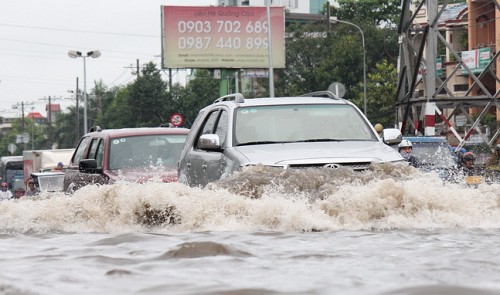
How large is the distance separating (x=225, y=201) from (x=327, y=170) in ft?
2.95

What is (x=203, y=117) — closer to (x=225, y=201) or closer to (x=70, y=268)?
(x=225, y=201)

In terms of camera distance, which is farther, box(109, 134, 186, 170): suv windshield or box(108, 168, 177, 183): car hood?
box(109, 134, 186, 170): suv windshield

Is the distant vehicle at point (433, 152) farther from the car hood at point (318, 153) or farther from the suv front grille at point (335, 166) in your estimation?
the suv front grille at point (335, 166)

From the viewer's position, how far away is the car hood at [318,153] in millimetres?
10133

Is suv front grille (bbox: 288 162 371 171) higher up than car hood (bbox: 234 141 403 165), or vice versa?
car hood (bbox: 234 141 403 165)

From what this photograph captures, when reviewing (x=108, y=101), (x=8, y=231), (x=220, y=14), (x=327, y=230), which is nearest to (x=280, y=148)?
(x=327, y=230)

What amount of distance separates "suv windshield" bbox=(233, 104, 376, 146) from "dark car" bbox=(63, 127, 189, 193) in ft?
10.9

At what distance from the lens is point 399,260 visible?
673 cm

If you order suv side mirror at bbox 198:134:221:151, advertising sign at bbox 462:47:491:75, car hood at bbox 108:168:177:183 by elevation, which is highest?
advertising sign at bbox 462:47:491:75

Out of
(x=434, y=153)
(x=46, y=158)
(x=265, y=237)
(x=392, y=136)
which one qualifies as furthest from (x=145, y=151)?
(x=46, y=158)

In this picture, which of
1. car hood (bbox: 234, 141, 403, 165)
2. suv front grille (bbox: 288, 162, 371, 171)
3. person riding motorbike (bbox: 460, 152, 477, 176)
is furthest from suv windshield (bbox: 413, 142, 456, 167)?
suv front grille (bbox: 288, 162, 371, 171)

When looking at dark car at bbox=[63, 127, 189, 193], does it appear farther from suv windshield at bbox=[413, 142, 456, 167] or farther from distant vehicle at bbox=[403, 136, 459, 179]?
suv windshield at bbox=[413, 142, 456, 167]

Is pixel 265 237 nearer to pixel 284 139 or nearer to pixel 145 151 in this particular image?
pixel 284 139

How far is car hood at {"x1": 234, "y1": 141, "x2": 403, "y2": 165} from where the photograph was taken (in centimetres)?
1013
